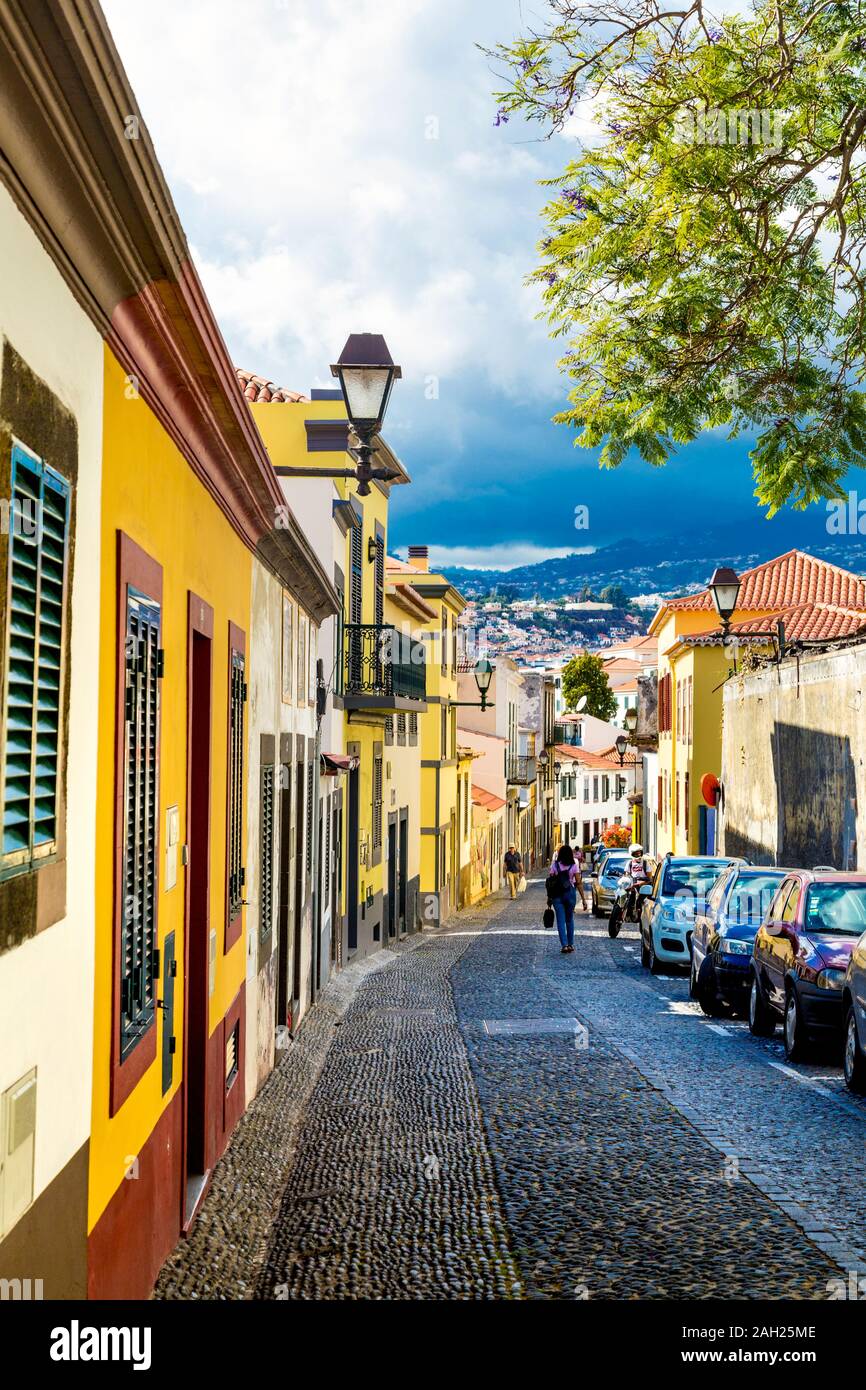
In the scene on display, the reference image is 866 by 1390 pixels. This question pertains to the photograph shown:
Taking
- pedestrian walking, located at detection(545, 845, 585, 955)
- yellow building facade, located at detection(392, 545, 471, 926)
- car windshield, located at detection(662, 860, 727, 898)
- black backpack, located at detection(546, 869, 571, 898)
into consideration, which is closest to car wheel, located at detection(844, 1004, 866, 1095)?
car windshield, located at detection(662, 860, 727, 898)

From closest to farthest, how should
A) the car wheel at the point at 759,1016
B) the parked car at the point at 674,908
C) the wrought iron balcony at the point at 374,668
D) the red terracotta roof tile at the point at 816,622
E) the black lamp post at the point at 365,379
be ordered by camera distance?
1. the black lamp post at the point at 365,379
2. the car wheel at the point at 759,1016
3. the parked car at the point at 674,908
4. the wrought iron balcony at the point at 374,668
5. the red terracotta roof tile at the point at 816,622

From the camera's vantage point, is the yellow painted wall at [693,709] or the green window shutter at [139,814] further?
the yellow painted wall at [693,709]

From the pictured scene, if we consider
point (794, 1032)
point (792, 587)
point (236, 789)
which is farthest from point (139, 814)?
point (792, 587)

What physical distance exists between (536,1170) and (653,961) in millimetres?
13573

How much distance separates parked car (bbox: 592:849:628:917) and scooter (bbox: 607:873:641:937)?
404cm

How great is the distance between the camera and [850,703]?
834 inches

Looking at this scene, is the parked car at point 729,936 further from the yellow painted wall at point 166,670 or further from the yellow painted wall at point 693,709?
the yellow painted wall at point 693,709

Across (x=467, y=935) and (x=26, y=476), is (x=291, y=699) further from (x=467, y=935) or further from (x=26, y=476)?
(x=467, y=935)

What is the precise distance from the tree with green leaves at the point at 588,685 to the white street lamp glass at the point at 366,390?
98.4 m

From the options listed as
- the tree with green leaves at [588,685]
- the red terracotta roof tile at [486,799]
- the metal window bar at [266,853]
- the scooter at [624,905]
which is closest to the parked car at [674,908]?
the scooter at [624,905]

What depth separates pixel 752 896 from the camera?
1645 centimetres

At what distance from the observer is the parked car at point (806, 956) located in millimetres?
11766

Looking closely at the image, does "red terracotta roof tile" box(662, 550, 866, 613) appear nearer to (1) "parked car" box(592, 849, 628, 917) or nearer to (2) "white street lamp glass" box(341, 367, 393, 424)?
(1) "parked car" box(592, 849, 628, 917)

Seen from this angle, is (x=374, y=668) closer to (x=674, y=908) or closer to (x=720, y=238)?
(x=674, y=908)
